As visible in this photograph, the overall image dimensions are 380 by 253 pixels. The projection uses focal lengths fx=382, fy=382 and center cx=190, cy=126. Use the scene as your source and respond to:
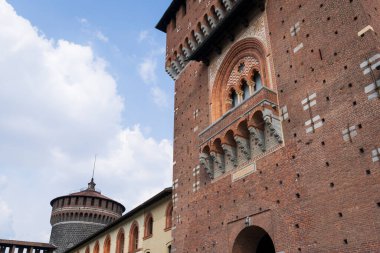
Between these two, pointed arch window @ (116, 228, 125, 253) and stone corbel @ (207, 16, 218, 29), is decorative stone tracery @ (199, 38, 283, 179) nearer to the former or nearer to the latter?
stone corbel @ (207, 16, 218, 29)

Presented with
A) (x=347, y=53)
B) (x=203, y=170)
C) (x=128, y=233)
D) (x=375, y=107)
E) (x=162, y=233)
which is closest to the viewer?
(x=375, y=107)

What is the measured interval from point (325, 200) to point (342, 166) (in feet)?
2.96

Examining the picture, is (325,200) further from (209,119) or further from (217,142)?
(209,119)

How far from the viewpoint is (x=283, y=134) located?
36.0ft

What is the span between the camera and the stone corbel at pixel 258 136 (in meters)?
11.6

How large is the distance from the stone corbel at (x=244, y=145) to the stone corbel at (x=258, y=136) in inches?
21.3

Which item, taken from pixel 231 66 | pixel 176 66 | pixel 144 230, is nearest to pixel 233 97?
pixel 231 66

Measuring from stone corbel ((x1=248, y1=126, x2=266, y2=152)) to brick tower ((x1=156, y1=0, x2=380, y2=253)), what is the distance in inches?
1.2

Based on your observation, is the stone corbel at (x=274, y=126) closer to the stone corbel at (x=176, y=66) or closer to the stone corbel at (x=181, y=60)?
the stone corbel at (x=181, y=60)

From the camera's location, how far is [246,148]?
12.2m

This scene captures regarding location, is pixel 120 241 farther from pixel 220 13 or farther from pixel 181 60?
pixel 220 13

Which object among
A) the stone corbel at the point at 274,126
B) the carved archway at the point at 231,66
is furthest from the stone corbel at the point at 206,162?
the stone corbel at the point at 274,126

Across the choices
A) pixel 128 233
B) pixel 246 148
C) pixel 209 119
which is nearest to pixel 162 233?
→ pixel 128 233

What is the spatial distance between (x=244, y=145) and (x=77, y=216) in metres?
28.4
